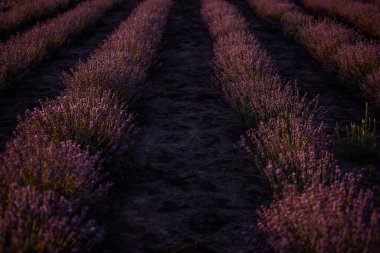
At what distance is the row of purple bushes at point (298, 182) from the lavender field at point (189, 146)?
2cm

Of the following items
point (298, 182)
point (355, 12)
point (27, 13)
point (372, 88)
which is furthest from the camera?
point (27, 13)

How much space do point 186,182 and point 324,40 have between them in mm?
5215

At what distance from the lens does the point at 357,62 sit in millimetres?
6543

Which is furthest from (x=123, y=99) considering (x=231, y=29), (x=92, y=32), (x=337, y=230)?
(x=92, y=32)

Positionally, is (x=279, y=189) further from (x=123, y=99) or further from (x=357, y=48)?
(x=357, y=48)

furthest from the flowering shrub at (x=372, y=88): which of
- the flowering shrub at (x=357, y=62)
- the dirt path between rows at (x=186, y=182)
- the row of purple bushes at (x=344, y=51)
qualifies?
the dirt path between rows at (x=186, y=182)

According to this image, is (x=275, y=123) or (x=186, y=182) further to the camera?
(x=275, y=123)

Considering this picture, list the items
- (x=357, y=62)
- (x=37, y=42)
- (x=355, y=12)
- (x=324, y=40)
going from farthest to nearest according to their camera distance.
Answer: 1. (x=355, y=12)
2. (x=324, y=40)
3. (x=37, y=42)
4. (x=357, y=62)

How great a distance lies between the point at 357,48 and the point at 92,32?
6.20 metres

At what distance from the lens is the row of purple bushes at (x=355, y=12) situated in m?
9.63

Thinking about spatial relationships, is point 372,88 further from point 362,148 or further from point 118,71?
point 118,71

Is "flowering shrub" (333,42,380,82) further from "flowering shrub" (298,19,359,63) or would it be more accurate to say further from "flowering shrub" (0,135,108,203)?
"flowering shrub" (0,135,108,203)

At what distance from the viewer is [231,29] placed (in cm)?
905

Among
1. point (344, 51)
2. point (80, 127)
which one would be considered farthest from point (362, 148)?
point (344, 51)
